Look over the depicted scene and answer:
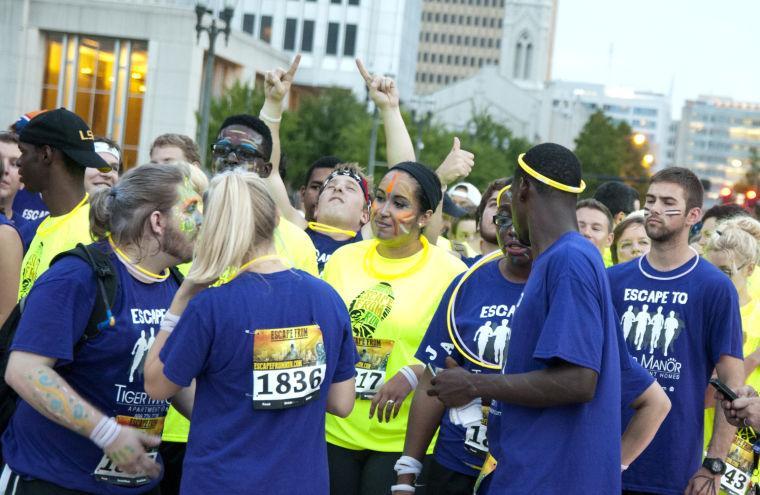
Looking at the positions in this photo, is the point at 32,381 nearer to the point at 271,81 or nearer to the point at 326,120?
the point at 271,81

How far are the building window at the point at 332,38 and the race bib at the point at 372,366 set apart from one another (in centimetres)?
7871

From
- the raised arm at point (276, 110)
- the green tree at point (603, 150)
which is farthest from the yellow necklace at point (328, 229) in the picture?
the green tree at point (603, 150)

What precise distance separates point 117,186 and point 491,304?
6.32ft

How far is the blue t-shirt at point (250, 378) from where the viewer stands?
4152mm

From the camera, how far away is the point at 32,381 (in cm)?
430

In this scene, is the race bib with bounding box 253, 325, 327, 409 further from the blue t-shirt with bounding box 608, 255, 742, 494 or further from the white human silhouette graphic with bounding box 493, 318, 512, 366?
the blue t-shirt with bounding box 608, 255, 742, 494

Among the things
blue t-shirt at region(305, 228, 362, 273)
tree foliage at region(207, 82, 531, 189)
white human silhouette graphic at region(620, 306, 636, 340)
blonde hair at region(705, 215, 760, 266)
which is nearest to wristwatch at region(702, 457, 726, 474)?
white human silhouette graphic at region(620, 306, 636, 340)

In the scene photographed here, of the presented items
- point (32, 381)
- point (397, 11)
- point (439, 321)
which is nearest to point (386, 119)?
point (439, 321)

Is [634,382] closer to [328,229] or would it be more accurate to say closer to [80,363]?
[80,363]

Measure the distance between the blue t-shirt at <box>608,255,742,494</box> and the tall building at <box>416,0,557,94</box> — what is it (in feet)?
618

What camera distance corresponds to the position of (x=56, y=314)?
171 inches

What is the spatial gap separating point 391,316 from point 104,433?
229 cm

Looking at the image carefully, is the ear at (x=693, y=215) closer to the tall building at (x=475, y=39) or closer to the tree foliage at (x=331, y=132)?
the tree foliage at (x=331, y=132)

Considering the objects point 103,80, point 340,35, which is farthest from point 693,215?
point 340,35
